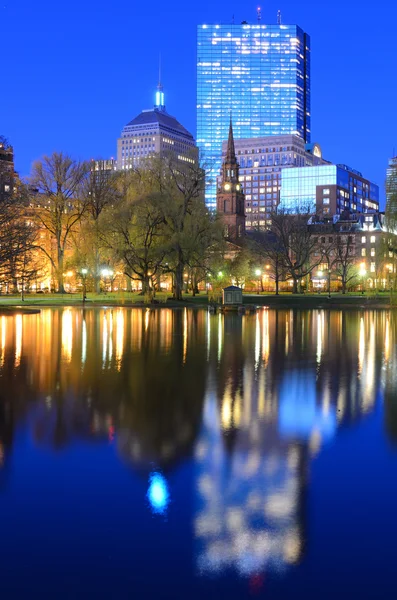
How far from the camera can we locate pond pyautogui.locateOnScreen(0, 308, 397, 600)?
6191 mm

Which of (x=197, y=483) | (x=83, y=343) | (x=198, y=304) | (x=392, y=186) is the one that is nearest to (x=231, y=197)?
(x=198, y=304)

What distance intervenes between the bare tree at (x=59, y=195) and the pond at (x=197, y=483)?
6423 centimetres

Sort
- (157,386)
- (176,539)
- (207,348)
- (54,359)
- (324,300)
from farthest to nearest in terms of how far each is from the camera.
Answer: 1. (324,300)
2. (207,348)
3. (54,359)
4. (157,386)
5. (176,539)

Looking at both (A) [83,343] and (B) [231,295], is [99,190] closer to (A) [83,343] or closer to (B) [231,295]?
(B) [231,295]

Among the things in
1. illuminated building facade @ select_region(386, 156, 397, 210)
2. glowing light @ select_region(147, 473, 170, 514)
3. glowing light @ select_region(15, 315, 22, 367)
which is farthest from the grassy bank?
glowing light @ select_region(147, 473, 170, 514)

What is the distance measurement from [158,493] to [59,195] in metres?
75.4

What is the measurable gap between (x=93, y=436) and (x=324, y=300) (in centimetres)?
7007

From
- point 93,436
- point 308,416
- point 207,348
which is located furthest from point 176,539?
point 207,348

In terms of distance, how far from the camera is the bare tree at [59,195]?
79562 millimetres

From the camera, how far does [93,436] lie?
37.1 ft

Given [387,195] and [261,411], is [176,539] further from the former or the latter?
[387,195]

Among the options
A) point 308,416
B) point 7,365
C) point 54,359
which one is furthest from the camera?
point 54,359

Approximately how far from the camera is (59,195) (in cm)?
8031

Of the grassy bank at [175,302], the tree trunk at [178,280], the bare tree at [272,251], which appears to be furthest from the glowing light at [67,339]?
the bare tree at [272,251]
